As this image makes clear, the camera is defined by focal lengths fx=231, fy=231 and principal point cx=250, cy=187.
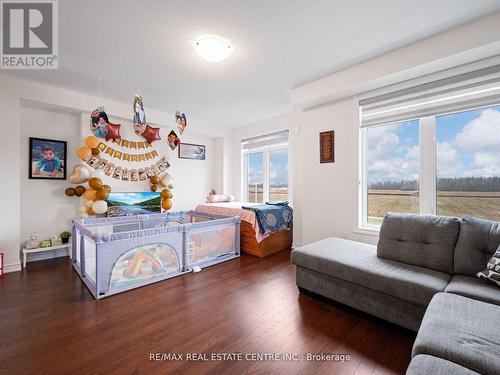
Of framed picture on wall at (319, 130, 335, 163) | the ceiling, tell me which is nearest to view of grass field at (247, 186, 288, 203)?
framed picture on wall at (319, 130, 335, 163)

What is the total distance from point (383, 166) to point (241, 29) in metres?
2.42

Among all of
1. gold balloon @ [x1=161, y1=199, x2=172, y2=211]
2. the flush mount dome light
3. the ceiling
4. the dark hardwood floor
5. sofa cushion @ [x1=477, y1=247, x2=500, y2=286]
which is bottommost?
the dark hardwood floor

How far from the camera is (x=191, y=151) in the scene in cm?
546

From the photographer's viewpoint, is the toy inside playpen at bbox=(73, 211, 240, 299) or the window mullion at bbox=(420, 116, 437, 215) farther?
the window mullion at bbox=(420, 116, 437, 215)

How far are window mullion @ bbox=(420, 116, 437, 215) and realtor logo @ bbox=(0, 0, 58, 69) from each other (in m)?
3.81

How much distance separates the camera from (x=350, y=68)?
2896 mm

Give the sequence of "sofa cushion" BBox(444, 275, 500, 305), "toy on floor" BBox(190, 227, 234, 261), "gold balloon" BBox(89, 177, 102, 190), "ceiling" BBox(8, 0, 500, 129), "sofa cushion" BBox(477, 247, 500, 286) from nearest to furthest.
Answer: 1. "sofa cushion" BBox(444, 275, 500, 305)
2. "sofa cushion" BBox(477, 247, 500, 286)
3. "ceiling" BBox(8, 0, 500, 129)
4. "toy on floor" BBox(190, 227, 234, 261)
5. "gold balloon" BBox(89, 177, 102, 190)

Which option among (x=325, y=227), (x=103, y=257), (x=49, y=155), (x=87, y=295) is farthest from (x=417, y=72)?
(x=49, y=155)

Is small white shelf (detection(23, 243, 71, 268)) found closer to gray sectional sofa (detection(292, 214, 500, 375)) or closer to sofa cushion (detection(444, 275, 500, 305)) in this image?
gray sectional sofa (detection(292, 214, 500, 375))

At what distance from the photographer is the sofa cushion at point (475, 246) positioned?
5.73 ft

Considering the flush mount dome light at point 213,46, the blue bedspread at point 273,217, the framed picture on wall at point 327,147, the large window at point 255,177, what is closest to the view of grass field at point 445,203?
the framed picture on wall at point 327,147

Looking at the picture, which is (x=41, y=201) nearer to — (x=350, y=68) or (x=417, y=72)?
(x=350, y=68)

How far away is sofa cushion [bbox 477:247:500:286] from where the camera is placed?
62.1 inches

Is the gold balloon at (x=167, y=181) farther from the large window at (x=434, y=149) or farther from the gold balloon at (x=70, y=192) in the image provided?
the large window at (x=434, y=149)
